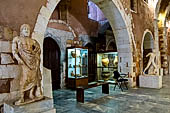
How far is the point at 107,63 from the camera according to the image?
7.11 metres

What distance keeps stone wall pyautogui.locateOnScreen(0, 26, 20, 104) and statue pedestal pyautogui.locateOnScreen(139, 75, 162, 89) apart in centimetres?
485

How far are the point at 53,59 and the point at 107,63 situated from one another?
9.01 feet

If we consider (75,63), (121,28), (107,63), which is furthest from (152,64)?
(75,63)

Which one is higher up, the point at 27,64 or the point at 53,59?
the point at 53,59

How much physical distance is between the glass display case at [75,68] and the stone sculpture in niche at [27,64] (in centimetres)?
335

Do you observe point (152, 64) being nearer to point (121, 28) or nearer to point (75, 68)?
point (121, 28)

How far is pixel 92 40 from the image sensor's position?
7.43 meters

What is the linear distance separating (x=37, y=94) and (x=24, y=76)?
1.23 ft

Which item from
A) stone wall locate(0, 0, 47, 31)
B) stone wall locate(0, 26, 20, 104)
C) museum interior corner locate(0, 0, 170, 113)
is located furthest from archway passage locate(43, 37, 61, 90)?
stone wall locate(0, 26, 20, 104)

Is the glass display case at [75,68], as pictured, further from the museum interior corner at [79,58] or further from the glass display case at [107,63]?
the glass display case at [107,63]

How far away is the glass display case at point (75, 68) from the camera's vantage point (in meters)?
5.57

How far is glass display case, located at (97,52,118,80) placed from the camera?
700 centimetres

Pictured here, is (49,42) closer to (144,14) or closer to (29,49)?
(29,49)

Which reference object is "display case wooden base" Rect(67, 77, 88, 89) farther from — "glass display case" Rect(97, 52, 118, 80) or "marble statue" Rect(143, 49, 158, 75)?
"marble statue" Rect(143, 49, 158, 75)
